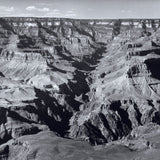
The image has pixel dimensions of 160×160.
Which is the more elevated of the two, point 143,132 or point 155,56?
point 155,56

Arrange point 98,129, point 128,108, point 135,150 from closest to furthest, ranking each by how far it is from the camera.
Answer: point 135,150, point 98,129, point 128,108

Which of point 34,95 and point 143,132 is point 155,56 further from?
point 143,132

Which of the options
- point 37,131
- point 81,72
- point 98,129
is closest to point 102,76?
point 81,72

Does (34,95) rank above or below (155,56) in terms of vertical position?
below

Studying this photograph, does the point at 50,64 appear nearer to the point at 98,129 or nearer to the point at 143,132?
the point at 98,129

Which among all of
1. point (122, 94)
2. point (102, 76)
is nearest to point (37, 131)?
point (122, 94)

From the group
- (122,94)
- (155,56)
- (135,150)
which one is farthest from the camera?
(155,56)

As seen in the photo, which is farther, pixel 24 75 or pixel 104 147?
pixel 24 75

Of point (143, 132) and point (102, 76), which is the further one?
point (102, 76)

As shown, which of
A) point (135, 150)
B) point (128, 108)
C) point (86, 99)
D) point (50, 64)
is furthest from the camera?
point (50, 64)
